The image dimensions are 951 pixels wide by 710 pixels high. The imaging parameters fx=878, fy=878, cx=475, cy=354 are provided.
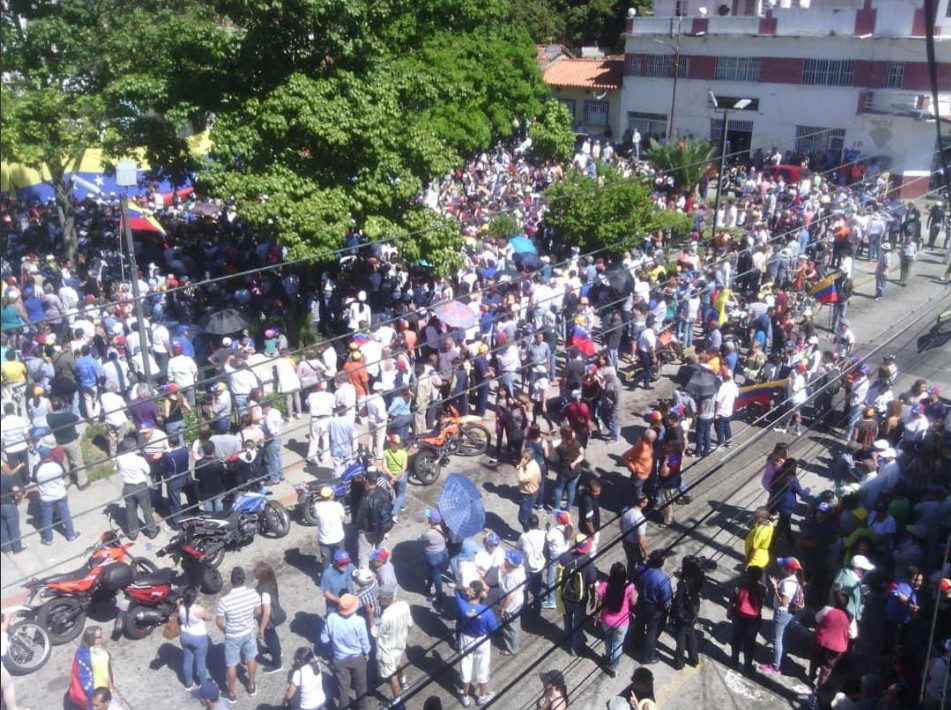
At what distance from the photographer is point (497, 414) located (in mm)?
12070

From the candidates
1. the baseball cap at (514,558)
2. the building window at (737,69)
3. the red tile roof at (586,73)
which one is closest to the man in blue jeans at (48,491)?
the baseball cap at (514,558)

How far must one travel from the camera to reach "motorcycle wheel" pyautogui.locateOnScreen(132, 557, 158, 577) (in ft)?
28.3

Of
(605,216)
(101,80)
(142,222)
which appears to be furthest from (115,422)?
(605,216)

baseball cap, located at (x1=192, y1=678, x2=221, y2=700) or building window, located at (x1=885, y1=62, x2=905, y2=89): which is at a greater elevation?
building window, located at (x1=885, y1=62, x2=905, y2=89)

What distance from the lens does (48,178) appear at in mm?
9703

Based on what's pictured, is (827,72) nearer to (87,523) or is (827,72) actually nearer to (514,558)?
(514,558)

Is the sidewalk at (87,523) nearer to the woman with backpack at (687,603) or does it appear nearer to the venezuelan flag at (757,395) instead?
the woman with backpack at (687,603)

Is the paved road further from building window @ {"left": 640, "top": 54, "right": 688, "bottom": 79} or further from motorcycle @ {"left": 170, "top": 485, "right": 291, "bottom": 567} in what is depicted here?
building window @ {"left": 640, "top": 54, "right": 688, "bottom": 79}

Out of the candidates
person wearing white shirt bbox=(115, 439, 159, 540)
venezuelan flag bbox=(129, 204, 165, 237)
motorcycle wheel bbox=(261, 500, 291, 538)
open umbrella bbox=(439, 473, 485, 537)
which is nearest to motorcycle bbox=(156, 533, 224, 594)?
person wearing white shirt bbox=(115, 439, 159, 540)

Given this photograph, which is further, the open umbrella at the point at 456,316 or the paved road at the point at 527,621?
the open umbrella at the point at 456,316

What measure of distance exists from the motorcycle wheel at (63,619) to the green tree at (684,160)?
20314 millimetres

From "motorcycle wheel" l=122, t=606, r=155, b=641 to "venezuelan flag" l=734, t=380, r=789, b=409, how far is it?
29.3 ft

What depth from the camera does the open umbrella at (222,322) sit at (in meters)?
13.4

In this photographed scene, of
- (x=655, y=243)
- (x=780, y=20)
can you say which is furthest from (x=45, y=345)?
(x=780, y=20)
